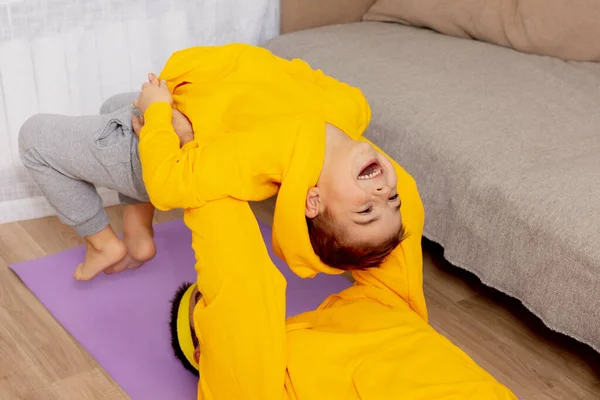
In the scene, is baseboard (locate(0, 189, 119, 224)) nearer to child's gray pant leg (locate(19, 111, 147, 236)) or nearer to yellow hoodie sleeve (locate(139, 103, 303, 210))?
child's gray pant leg (locate(19, 111, 147, 236))

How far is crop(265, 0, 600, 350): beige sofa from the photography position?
156 cm

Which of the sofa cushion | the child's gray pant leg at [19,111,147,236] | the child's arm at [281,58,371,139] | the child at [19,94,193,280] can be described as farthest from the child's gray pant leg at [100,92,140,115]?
the sofa cushion

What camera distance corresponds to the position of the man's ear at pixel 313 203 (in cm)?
138

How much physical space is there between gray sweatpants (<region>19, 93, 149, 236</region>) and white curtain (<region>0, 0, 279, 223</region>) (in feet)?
1.35

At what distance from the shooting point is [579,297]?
1531 millimetres

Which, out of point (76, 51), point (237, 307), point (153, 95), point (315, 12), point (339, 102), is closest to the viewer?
point (237, 307)

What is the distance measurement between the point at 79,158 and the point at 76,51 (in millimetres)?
591

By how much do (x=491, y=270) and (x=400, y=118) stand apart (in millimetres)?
425

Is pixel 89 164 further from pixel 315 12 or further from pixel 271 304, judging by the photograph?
pixel 315 12

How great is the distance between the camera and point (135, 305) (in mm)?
1827

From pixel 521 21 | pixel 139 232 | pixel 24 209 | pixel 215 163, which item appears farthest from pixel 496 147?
pixel 24 209

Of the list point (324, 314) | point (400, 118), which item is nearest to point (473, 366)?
point (324, 314)

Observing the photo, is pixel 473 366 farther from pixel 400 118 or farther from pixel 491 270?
pixel 400 118

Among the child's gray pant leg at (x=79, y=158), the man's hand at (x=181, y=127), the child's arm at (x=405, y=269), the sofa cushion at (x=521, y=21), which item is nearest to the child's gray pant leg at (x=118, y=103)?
the child's gray pant leg at (x=79, y=158)
